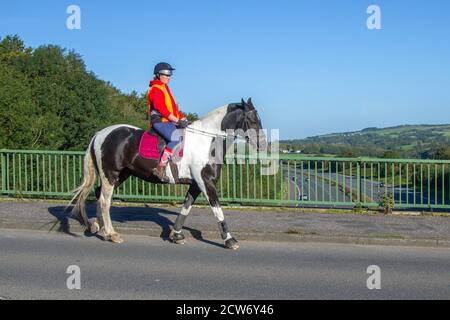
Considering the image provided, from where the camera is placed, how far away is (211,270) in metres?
7.42

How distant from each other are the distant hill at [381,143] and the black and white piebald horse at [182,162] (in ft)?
18.2

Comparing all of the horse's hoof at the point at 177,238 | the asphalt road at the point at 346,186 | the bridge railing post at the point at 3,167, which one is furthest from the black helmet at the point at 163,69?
the bridge railing post at the point at 3,167

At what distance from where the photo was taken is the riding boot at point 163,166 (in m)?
8.92

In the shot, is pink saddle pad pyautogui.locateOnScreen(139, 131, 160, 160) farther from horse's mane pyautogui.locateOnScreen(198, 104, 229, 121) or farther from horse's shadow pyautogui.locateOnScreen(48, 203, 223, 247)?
horse's shadow pyautogui.locateOnScreen(48, 203, 223, 247)

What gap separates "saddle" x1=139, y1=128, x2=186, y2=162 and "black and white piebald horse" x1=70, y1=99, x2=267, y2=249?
0.07 metres

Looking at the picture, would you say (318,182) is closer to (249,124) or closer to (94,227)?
(249,124)

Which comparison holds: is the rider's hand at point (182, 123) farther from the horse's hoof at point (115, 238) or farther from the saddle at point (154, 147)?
the horse's hoof at point (115, 238)

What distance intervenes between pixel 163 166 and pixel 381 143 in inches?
746

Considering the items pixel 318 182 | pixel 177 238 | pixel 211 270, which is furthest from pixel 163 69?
pixel 318 182

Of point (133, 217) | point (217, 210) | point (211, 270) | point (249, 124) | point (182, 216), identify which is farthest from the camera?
point (133, 217)

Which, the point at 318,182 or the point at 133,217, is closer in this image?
the point at 133,217
